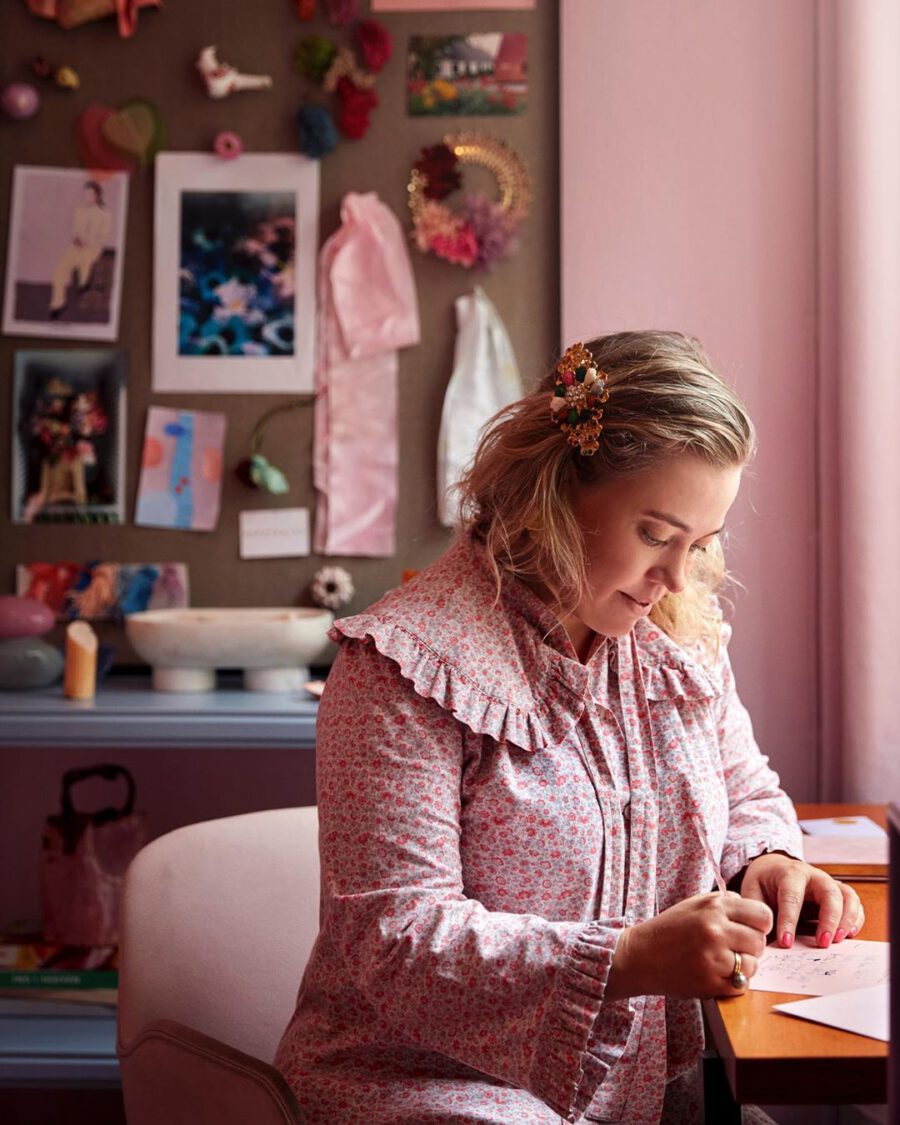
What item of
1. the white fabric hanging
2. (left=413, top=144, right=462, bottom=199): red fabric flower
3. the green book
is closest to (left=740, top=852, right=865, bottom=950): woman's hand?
the white fabric hanging

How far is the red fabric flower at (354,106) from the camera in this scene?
2582 millimetres

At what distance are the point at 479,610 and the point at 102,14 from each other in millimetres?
1898

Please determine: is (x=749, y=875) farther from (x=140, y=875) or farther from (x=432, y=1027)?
(x=140, y=875)

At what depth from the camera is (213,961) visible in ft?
4.86

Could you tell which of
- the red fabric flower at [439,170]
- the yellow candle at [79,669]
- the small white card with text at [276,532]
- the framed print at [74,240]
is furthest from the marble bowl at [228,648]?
the red fabric flower at [439,170]

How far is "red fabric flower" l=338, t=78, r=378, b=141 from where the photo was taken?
258 cm

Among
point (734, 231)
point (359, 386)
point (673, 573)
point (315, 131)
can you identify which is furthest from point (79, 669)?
point (734, 231)

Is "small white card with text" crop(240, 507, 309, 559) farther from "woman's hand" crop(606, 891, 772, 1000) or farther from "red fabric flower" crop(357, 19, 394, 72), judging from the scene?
"woman's hand" crop(606, 891, 772, 1000)

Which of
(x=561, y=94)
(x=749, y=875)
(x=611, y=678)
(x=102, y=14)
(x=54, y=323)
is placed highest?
(x=102, y=14)

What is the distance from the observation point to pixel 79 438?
269 cm

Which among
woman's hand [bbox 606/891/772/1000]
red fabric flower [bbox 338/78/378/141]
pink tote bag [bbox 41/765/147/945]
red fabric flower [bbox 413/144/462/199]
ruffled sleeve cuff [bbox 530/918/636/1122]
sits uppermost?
red fabric flower [bbox 338/78/378/141]

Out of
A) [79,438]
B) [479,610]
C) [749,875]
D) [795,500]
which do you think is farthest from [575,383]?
[79,438]

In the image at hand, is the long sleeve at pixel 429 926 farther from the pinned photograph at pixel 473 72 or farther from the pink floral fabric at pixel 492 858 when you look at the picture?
the pinned photograph at pixel 473 72

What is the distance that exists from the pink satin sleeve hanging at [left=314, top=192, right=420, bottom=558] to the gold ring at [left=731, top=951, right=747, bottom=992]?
5.40ft
